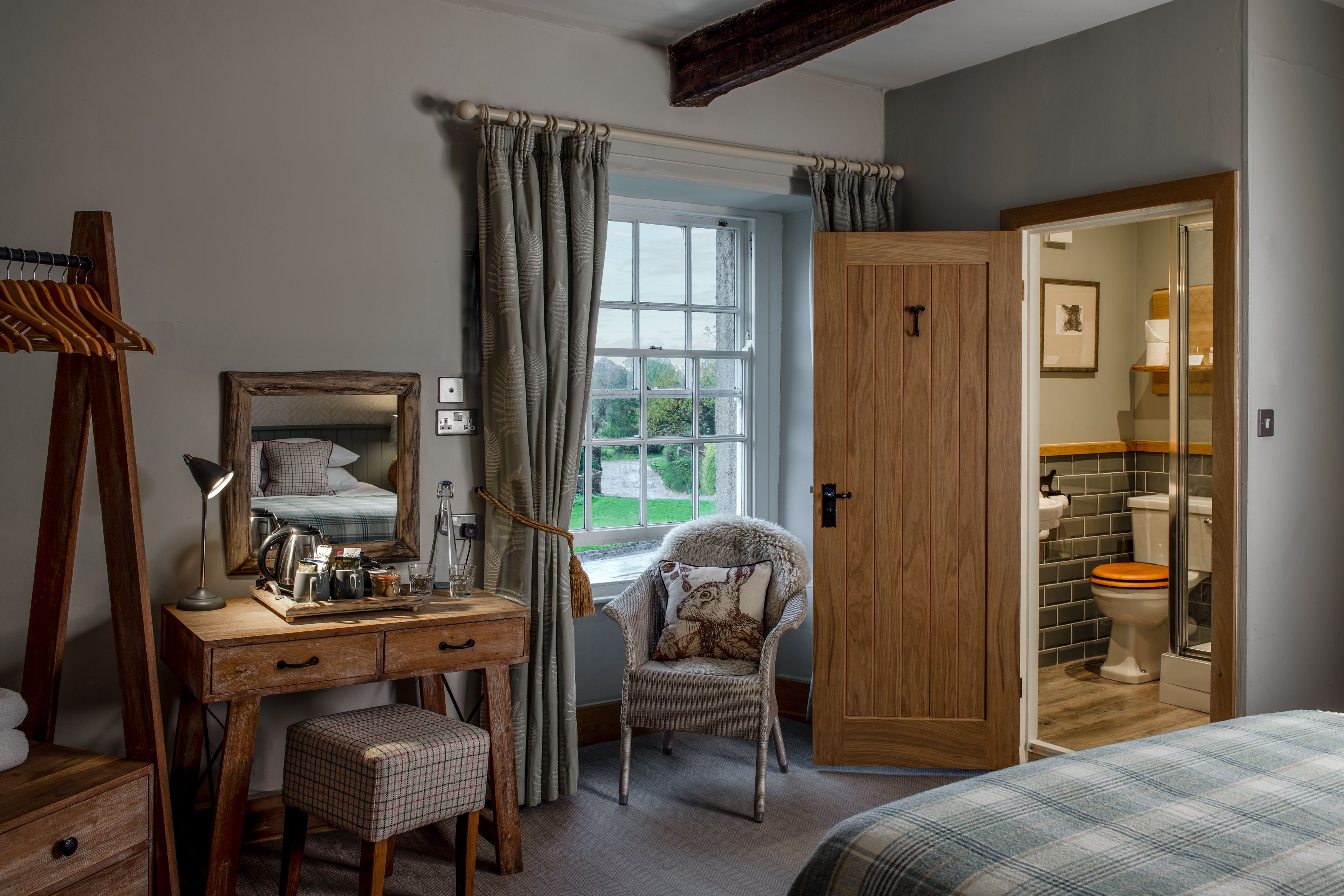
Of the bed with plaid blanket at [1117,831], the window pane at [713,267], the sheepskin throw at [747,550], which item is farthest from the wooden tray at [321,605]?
the window pane at [713,267]

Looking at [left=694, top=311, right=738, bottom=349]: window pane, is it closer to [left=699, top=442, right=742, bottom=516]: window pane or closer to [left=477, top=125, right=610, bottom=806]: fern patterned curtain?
[left=699, top=442, right=742, bottom=516]: window pane

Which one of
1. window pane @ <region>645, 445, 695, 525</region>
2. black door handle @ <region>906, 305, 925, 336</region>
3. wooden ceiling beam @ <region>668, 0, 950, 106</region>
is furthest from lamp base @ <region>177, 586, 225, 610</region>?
black door handle @ <region>906, 305, 925, 336</region>

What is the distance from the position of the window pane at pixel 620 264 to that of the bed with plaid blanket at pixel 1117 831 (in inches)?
101

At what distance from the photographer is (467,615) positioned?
2648 millimetres

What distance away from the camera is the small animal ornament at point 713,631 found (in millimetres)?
3359

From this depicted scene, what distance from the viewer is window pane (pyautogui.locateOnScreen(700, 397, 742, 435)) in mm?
4141

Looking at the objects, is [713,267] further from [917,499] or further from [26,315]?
[26,315]

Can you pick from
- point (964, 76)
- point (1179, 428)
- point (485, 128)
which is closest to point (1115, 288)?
point (1179, 428)

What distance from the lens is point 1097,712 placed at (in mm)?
4086

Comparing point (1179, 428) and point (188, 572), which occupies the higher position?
point (1179, 428)

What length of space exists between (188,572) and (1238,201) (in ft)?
10.6

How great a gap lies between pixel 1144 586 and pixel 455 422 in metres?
3.06

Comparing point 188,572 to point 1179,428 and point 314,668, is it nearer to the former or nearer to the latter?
point 314,668

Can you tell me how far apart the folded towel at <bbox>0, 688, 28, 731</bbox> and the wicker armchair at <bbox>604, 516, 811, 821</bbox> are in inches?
62.3
